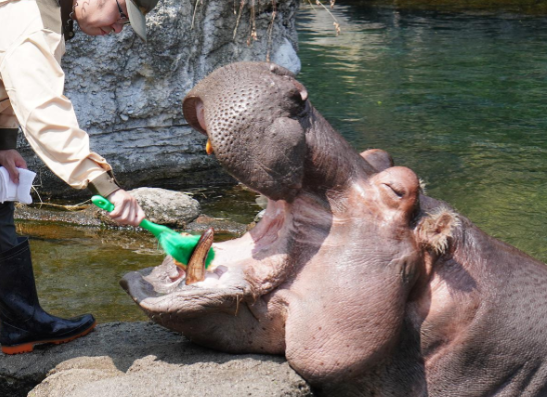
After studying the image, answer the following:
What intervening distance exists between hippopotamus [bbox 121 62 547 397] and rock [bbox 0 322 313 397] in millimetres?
66

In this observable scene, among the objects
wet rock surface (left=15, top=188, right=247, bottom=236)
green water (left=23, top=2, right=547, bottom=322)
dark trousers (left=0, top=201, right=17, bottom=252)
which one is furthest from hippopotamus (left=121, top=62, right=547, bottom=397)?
wet rock surface (left=15, top=188, right=247, bottom=236)

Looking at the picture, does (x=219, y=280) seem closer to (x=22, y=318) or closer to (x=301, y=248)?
(x=301, y=248)

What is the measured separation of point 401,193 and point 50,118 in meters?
1.07

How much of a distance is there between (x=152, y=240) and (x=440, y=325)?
130 inches

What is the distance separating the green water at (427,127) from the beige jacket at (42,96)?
1429mm

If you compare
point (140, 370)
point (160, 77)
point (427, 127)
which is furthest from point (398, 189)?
point (427, 127)

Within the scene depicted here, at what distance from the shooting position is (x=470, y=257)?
2.49m

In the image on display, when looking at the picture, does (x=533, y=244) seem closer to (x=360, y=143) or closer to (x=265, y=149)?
(x=360, y=143)

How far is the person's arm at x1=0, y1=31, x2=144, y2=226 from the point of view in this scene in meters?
2.50

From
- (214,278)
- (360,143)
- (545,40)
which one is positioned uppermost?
(214,278)

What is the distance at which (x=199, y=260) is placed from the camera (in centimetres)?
248

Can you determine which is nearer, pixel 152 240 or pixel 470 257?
pixel 470 257

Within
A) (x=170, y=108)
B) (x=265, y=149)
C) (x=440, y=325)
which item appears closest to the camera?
(x=265, y=149)

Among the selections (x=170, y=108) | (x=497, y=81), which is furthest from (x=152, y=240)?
(x=497, y=81)
